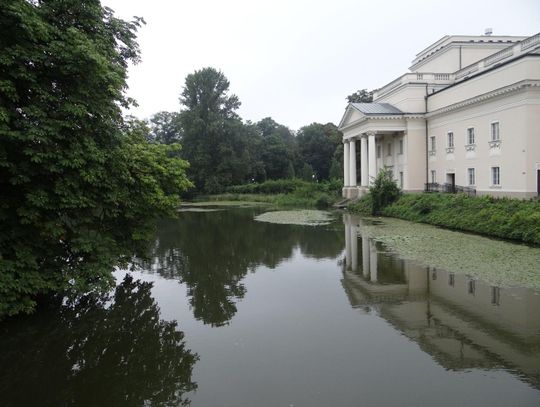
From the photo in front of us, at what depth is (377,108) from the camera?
1715 inches

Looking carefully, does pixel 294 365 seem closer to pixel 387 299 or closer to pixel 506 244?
pixel 387 299

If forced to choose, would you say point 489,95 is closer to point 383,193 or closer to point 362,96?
point 383,193

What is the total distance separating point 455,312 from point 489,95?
24.6 metres

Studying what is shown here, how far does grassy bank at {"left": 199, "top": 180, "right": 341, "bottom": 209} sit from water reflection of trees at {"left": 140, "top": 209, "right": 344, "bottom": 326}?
21809mm

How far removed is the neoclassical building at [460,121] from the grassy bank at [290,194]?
12.1 feet

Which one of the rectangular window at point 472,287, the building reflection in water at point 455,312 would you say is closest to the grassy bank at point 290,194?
the building reflection in water at point 455,312

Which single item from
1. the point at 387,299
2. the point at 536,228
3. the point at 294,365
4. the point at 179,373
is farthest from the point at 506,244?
the point at 179,373

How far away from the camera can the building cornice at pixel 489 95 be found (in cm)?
2652

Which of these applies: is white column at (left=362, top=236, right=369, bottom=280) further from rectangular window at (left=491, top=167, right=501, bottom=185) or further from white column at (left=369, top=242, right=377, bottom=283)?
rectangular window at (left=491, top=167, right=501, bottom=185)

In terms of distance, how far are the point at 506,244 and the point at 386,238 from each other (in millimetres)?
5137

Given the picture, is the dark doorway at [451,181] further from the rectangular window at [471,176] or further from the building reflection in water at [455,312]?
the building reflection in water at [455,312]

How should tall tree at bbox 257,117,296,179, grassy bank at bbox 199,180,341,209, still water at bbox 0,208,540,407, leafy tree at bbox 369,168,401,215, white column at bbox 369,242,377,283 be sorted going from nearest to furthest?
1. still water at bbox 0,208,540,407
2. white column at bbox 369,242,377,283
3. leafy tree at bbox 369,168,401,215
4. grassy bank at bbox 199,180,341,209
5. tall tree at bbox 257,117,296,179

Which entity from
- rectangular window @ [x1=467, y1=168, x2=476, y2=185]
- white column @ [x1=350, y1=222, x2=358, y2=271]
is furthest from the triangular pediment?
white column @ [x1=350, y1=222, x2=358, y2=271]

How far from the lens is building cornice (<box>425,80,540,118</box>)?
26.5 metres
